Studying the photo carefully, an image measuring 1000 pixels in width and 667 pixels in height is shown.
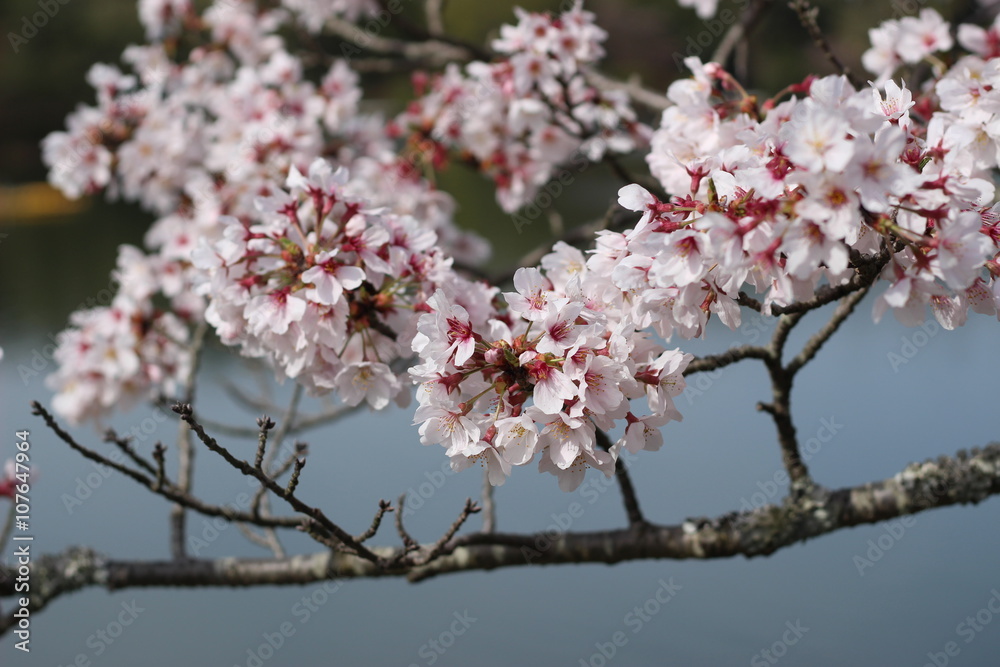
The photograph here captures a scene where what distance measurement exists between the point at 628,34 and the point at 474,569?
36.2 feet

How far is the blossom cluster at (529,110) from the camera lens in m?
1.49

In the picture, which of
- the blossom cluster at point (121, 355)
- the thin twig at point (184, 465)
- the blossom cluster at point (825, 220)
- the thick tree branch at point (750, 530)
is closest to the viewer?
the blossom cluster at point (825, 220)

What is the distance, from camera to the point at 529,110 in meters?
1.54

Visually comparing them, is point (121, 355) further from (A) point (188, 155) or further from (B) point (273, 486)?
(B) point (273, 486)

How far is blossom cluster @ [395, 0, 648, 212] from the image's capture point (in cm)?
149

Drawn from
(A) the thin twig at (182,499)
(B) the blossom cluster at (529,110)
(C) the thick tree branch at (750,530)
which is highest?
(B) the blossom cluster at (529,110)

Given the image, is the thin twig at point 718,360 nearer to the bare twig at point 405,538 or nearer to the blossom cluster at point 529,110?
the bare twig at point 405,538

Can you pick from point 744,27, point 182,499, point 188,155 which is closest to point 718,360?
point 182,499

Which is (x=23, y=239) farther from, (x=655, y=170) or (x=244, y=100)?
(x=655, y=170)

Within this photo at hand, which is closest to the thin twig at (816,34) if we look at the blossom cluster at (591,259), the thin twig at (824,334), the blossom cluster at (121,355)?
the blossom cluster at (591,259)

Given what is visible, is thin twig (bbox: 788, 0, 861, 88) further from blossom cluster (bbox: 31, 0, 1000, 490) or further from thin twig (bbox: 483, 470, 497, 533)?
thin twig (bbox: 483, 470, 497, 533)

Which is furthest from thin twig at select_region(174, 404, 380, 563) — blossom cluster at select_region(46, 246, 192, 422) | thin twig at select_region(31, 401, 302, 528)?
blossom cluster at select_region(46, 246, 192, 422)

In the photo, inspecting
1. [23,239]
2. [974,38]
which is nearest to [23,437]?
[974,38]

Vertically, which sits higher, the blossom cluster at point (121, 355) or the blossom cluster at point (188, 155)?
the blossom cluster at point (188, 155)
